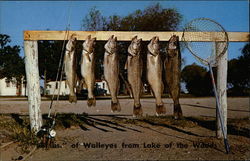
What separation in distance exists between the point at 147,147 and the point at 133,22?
2778cm

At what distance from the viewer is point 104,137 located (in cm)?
819

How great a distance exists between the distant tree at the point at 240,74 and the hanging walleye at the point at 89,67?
139 feet

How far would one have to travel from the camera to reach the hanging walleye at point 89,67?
639 centimetres

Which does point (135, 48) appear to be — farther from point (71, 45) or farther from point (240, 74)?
point (240, 74)

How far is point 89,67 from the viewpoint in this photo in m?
6.43

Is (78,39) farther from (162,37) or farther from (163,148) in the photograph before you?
(163,148)

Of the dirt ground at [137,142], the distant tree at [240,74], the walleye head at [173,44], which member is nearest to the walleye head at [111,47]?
the walleye head at [173,44]

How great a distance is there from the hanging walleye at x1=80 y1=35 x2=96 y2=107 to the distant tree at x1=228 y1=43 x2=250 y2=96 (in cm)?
4250

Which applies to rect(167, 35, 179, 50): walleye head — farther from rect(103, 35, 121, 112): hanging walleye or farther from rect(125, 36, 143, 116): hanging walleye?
A: rect(103, 35, 121, 112): hanging walleye

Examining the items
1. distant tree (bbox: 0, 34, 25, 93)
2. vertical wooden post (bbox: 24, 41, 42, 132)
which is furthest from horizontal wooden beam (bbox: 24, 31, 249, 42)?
distant tree (bbox: 0, 34, 25, 93)

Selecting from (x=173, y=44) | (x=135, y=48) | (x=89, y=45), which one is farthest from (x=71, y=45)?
(x=173, y=44)

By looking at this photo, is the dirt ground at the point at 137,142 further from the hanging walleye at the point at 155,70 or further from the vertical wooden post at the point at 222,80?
the hanging walleye at the point at 155,70

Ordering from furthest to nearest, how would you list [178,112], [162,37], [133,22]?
1. [133,22]
2. [162,37]
3. [178,112]

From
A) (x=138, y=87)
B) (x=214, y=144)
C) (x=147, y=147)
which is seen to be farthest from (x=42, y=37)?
(x=214, y=144)
